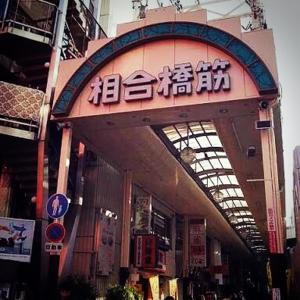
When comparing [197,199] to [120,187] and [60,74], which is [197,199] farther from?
[60,74]

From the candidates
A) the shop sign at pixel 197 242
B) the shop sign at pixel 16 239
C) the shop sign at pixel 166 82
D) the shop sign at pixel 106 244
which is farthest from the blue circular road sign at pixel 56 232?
the shop sign at pixel 197 242

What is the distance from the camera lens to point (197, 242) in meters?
22.1

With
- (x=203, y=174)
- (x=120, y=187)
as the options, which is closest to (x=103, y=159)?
(x=120, y=187)

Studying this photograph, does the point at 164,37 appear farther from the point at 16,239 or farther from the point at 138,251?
the point at 138,251

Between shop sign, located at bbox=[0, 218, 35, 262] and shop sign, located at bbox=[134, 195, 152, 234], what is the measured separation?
6.56 metres

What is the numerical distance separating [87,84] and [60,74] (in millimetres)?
917

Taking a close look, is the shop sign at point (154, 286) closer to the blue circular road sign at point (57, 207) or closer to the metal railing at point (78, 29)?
the blue circular road sign at point (57, 207)

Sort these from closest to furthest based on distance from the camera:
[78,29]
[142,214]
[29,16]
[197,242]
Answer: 1. [29,16]
2. [78,29]
3. [142,214]
4. [197,242]

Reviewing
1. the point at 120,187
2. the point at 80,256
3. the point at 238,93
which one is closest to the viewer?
the point at 238,93

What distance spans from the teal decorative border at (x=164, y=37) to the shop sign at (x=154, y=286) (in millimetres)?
10251

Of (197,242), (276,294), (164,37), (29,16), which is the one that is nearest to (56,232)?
(276,294)

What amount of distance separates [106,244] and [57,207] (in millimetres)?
5070

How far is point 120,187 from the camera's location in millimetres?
15273

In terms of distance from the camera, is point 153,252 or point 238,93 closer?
point 238,93
